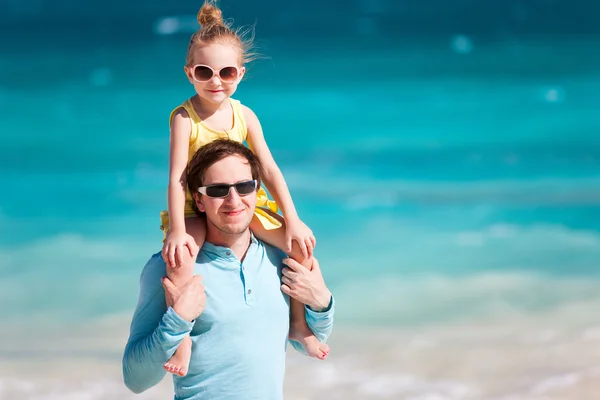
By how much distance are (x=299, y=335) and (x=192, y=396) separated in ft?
1.23

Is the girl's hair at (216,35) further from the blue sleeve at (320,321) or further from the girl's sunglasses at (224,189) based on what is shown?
the blue sleeve at (320,321)

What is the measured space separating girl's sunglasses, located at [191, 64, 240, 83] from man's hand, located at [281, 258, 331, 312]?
549 millimetres

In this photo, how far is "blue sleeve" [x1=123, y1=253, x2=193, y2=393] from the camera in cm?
243

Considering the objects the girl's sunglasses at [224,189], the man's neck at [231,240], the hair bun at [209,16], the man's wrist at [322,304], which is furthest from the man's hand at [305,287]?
the hair bun at [209,16]

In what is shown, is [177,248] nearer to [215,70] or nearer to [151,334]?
[151,334]

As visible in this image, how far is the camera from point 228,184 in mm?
2541

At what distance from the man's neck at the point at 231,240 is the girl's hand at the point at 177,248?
12 centimetres

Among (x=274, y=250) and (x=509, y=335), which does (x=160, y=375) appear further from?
(x=509, y=335)

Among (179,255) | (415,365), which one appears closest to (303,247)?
(179,255)

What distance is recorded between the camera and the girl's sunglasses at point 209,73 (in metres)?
2.57

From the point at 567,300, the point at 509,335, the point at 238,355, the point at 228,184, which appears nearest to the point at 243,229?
the point at 228,184

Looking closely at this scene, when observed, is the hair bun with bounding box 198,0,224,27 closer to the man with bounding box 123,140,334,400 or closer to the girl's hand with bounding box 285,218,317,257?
the man with bounding box 123,140,334,400

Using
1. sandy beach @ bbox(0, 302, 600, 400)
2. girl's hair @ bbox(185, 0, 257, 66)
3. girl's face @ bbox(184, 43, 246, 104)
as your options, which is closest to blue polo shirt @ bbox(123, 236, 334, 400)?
girl's face @ bbox(184, 43, 246, 104)

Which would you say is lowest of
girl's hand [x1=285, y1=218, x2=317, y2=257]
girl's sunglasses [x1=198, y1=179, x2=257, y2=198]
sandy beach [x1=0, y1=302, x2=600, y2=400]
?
girl's hand [x1=285, y1=218, x2=317, y2=257]
